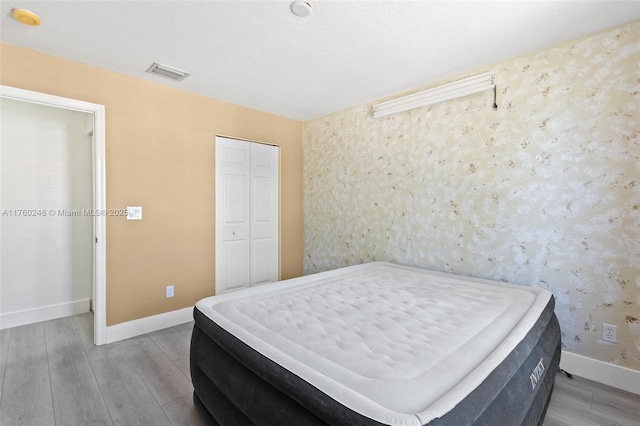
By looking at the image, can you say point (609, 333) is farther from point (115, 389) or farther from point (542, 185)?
point (115, 389)

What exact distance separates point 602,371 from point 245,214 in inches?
135

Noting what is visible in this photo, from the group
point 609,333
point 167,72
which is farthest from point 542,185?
point 167,72

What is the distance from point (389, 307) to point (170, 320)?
2.30 m

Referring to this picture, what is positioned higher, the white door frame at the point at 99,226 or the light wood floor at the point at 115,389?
the white door frame at the point at 99,226

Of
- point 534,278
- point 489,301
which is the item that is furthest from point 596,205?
point 489,301

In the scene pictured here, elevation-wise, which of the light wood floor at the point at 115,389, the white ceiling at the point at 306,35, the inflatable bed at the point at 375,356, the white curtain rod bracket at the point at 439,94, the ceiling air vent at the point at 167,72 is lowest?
the light wood floor at the point at 115,389

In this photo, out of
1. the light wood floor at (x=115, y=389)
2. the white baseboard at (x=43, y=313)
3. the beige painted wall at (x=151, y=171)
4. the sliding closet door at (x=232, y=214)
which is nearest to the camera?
the light wood floor at (x=115, y=389)

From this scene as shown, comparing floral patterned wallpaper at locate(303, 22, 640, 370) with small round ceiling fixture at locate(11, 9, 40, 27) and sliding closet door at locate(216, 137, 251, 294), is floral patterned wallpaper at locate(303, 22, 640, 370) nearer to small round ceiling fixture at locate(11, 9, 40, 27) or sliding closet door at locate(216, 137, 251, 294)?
sliding closet door at locate(216, 137, 251, 294)

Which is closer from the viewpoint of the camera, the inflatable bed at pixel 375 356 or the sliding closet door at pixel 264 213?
the inflatable bed at pixel 375 356

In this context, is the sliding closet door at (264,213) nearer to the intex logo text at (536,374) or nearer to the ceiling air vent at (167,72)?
the ceiling air vent at (167,72)

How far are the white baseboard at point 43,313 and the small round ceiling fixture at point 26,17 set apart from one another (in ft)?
8.75

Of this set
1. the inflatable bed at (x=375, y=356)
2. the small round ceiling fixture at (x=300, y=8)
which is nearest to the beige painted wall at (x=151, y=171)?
the inflatable bed at (x=375, y=356)

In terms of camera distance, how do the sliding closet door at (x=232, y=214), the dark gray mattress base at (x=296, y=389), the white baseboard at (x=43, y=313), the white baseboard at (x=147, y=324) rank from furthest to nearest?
the sliding closet door at (x=232, y=214)
the white baseboard at (x=43, y=313)
the white baseboard at (x=147, y=324)
the dark gray mattress base at (x=296, y=389)

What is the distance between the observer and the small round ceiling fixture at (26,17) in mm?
1786
